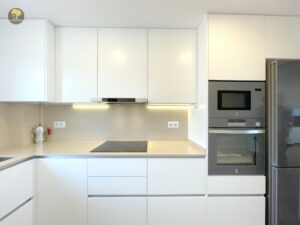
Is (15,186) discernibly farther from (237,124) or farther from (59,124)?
(237,124)

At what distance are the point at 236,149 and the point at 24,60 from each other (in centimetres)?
216

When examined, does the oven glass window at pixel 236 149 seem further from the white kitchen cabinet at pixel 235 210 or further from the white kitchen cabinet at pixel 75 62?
the white kitchen cabinet at pixel 75 62

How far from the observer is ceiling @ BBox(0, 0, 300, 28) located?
6.19 ft

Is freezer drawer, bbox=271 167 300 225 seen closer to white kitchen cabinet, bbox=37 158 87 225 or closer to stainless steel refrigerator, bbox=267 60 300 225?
stainless steel refrigerator, bbox=267 60 300 225

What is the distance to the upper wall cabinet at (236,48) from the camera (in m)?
2.05

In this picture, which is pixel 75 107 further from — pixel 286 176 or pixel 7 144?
pixel 286 176

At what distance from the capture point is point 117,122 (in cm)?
282

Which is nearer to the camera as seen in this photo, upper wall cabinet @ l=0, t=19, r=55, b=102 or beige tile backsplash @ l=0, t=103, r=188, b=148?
upper wall cabinet @ l=0, t=19, r=55, b=102

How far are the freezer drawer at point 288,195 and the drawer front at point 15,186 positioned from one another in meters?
2.10

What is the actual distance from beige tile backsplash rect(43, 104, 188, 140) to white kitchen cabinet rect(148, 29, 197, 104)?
0.43 meters

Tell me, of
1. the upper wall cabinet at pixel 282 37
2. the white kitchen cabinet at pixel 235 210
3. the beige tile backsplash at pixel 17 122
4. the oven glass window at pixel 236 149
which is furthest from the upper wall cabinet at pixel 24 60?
the upper wall cabinet at pixel 282 37

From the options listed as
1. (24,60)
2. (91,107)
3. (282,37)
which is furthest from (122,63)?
(282,37)

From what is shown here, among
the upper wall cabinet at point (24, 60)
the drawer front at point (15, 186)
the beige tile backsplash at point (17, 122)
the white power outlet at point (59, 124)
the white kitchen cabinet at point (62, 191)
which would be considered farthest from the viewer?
the white power outlet at point (59, 124)

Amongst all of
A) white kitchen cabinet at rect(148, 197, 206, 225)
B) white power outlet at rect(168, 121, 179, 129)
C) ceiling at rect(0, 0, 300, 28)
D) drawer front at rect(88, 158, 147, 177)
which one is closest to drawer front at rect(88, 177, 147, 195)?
drawer front at rect(88, 158, 147, 177)
